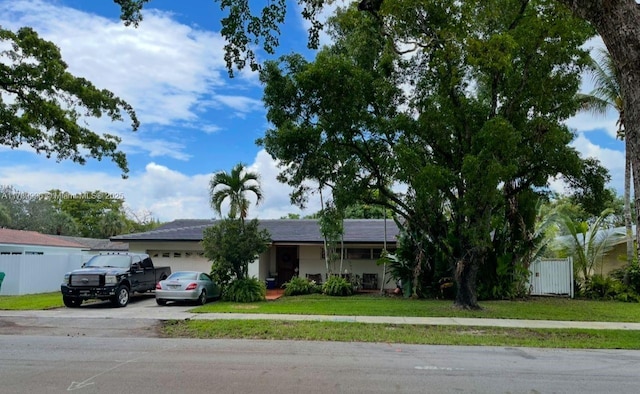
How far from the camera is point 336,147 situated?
16312mm

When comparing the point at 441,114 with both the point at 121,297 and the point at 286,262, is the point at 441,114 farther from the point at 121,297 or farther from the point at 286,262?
the point at 286,262

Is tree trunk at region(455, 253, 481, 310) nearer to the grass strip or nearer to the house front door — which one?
the grass strip

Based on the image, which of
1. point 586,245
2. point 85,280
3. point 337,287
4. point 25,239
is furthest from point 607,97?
point 25,239

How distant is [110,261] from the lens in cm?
1892

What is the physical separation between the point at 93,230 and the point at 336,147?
5319 centimetres

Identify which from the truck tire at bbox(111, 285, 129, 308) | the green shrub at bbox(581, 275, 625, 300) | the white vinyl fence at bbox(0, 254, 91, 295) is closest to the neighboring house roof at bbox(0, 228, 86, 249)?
the white vinyl fence at bbox(0, 254, 91, 295)

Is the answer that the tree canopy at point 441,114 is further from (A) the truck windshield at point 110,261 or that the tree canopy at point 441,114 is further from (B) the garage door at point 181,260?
(B) the garage door at point 181,260

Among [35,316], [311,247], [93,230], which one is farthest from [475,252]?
[93,230]

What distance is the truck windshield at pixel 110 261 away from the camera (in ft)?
61.5

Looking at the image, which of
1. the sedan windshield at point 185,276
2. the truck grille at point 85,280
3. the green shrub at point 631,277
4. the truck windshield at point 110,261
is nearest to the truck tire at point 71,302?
the truck grille at point 85,280

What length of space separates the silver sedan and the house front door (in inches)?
360

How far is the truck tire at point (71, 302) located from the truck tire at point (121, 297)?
1.22 meters

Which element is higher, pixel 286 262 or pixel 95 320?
pixel 286 262

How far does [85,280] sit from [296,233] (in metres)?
11.3
